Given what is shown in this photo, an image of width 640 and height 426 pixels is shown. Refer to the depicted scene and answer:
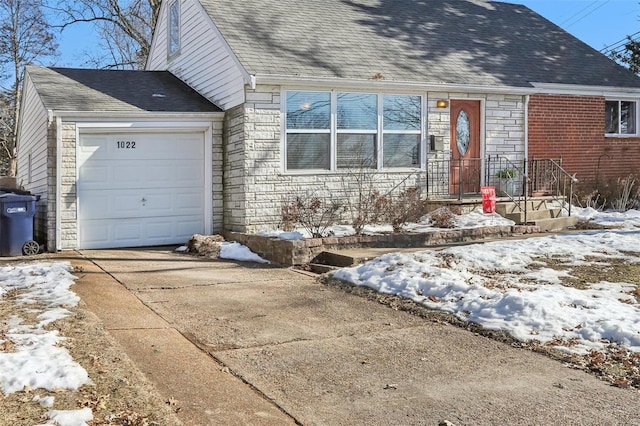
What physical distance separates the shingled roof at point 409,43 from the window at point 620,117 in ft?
Result: 2.00

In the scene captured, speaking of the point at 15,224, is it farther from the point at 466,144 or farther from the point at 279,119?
the point at 466,144

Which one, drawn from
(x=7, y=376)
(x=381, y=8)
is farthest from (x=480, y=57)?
(x=7, y=376)

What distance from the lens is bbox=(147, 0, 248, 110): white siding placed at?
12.7 metres

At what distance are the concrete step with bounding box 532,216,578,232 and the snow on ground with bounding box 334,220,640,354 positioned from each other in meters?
2.11

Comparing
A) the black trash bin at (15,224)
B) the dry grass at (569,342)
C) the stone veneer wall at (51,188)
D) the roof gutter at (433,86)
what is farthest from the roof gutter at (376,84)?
the dry grass at (569,342)

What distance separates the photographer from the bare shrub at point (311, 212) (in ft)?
37.2

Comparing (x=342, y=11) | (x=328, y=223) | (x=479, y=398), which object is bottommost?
(x=479, y=398)

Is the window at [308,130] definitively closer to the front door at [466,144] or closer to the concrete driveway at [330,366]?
A: the front door at [466,144]

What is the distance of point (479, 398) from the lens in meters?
4.19

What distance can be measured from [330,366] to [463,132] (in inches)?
417

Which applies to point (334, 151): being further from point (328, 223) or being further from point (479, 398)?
point (479, 398)

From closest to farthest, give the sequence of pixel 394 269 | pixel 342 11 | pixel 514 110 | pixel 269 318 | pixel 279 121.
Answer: pixel 269 318 < pixel 394 269 < pixel 279 121 < pixel 514 110 < pixel 342 11

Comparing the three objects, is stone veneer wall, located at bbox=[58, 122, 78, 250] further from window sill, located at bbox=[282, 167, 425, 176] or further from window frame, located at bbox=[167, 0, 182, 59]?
window frame, located at bbox=[167, 0, 182, 59]

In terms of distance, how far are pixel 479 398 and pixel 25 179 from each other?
15172 mm
